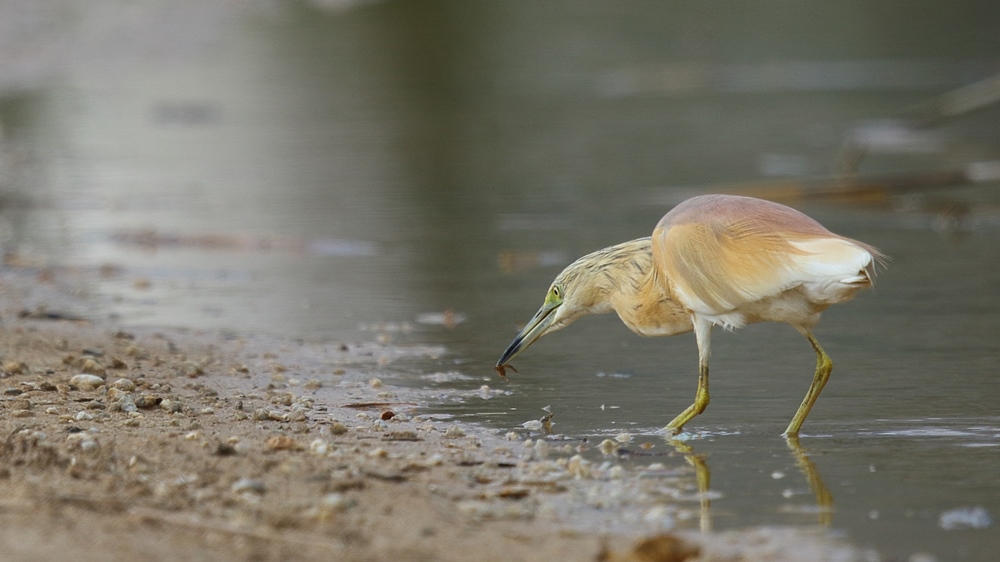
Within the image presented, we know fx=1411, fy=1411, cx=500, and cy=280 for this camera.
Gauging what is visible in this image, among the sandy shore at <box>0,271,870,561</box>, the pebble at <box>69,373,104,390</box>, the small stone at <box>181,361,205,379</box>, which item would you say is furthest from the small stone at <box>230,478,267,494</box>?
the small stone at <box>181,361,205,379</box>

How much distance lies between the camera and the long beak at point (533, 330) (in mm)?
6070

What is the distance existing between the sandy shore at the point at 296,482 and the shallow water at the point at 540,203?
0.30 meters

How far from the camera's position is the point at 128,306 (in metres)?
8.42

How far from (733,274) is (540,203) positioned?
6781 mm

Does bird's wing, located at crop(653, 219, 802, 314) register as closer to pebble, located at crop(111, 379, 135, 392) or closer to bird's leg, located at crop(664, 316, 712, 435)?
bird's leg, located at crop(664, 316, 712, 435)

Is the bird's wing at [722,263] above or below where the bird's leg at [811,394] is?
above

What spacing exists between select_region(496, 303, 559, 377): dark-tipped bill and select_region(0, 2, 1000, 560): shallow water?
0.18 meters

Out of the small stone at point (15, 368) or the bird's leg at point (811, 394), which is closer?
the bird's leg at point (811, 394)

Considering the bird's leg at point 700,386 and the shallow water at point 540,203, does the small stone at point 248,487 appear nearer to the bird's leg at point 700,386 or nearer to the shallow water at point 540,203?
the shallow water at point 540,203

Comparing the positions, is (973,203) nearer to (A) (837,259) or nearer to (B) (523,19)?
(A) (837,259)

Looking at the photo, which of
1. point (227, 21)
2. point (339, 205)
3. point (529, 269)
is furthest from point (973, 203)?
point (227, 21)

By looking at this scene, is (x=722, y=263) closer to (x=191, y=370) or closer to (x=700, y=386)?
(x=700, y=386)

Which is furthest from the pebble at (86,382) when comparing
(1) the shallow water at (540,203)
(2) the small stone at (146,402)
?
(1) the shallow water at (540,203)

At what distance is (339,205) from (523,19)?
19.4 meters
